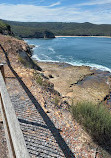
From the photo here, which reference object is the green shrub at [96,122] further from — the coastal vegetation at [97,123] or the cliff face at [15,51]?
the cliff face at [15,51]

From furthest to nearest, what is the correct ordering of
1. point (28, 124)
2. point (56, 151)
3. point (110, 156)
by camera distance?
point (110, 156) → point (28, 124) → point (56, 151)

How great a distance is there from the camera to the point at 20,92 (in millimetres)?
8195

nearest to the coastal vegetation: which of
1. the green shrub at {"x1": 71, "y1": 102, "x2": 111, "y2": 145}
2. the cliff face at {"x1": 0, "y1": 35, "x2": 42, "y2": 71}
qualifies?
the green shrub at {"x1": 71, "y1": 102, "x2": 111, "y2": 145}

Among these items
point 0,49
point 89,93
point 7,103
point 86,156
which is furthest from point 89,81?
point 7,103

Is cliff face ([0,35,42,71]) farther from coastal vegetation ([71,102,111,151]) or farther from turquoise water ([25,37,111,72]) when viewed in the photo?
turquoise water ([25,37,111,72])

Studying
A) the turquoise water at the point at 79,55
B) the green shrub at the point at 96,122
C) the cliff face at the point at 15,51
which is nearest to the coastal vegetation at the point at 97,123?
the green shrub at the point at 96,122

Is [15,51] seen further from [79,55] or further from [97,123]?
[79,55]

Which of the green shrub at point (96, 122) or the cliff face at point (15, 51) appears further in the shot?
the cliff face at point (15, 51)

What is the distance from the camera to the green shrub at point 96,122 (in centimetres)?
702

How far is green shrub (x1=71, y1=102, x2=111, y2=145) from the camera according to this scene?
702 centimetres

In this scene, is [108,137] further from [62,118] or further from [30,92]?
[30,92]

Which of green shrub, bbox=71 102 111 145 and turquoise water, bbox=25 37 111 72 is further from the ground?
turquoise water, bbox=25 37 111 72

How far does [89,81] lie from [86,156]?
2043cm

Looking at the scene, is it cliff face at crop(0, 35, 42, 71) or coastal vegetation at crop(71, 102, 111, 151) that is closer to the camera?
coastal vegetation at crop(71, 102, 111, 151)
